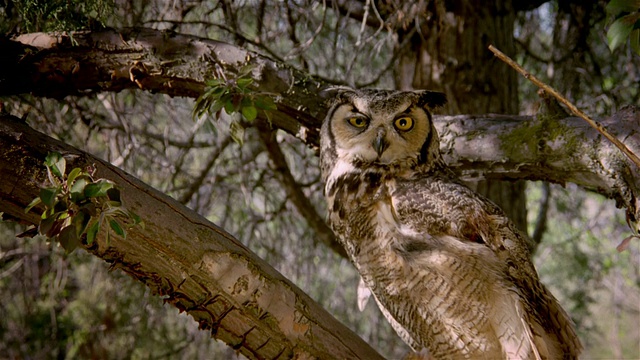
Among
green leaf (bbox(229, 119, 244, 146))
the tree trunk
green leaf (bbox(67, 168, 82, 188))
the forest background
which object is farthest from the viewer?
the tree trunk

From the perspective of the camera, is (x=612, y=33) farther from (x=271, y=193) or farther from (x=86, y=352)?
(x=86, y=352)

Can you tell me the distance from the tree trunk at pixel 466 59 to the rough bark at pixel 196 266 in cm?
135

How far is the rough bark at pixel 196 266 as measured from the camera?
4.04 ft

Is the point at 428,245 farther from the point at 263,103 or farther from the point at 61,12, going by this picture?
the point at 61,12

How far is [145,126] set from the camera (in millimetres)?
2834

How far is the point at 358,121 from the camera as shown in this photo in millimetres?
1776

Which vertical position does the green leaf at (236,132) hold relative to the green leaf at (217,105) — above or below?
below

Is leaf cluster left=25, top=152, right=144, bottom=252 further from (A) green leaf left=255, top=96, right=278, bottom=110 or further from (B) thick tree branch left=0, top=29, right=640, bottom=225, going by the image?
(B) thick tree branch left=0, top=29, right=640, bottom=225

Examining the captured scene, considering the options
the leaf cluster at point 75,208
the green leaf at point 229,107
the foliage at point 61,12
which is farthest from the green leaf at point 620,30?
the foliage at point 61,12

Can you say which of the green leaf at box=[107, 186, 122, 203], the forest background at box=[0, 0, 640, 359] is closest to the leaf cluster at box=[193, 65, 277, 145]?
the green leaf at box=[107, 186, 122, 203]

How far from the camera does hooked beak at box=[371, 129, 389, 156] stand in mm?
1690

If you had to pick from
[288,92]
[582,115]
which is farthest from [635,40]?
[288,92]

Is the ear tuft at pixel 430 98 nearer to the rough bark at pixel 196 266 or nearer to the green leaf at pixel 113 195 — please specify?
the rough bark at pixel 196 266

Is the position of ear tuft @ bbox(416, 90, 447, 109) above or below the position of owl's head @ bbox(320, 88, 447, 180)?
above
